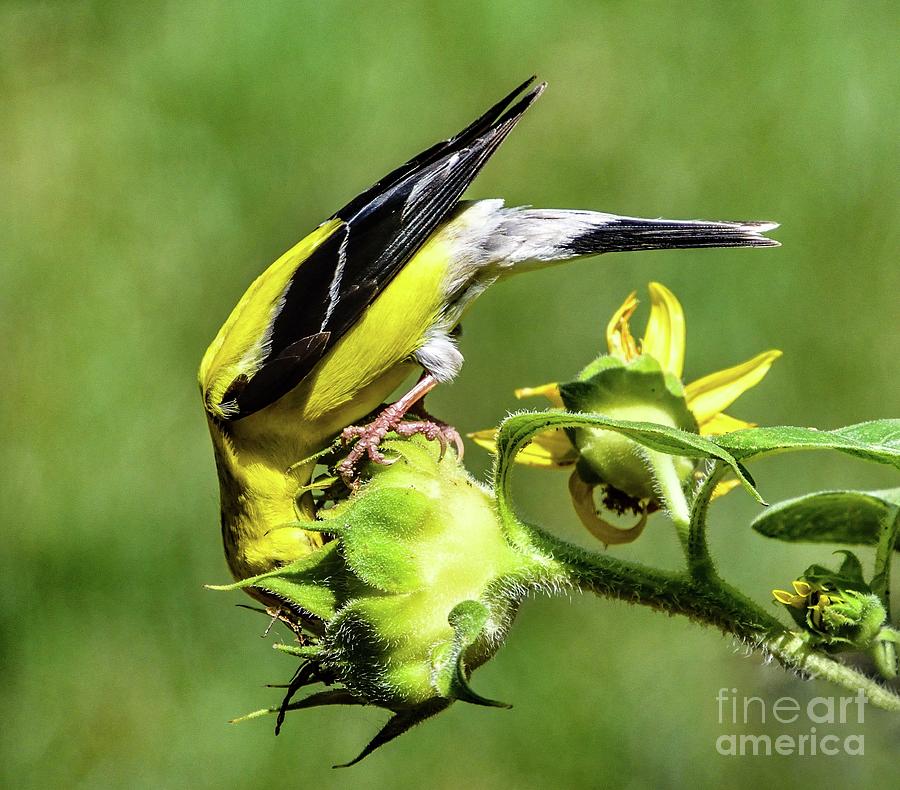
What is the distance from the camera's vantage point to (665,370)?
80.4 inches

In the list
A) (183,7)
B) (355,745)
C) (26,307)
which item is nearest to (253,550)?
(355,745)

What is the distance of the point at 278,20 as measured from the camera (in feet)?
20.2

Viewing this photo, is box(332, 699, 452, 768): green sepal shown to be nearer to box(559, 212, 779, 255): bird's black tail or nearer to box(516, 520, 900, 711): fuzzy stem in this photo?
box(516, 520, 900, 711): fuzzy stem

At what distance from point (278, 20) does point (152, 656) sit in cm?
341

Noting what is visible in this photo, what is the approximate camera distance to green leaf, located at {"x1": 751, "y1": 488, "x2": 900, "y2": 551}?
58.4 inches

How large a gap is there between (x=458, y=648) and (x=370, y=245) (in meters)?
Answer: 1.38

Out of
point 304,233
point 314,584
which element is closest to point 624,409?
point 314,584

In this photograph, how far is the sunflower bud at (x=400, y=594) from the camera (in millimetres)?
1605

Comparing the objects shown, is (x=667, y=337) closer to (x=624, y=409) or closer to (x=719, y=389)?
(x=719, y=389)

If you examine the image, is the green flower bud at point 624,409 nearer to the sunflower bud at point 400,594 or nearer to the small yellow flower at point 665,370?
the small yellow flower at point 665,370

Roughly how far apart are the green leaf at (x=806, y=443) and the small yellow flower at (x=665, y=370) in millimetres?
560

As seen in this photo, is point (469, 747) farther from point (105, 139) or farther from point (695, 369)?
point (105, 139)

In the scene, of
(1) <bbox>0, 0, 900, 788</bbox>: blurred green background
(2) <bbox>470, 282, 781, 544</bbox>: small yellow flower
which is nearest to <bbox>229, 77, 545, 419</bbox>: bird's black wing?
(2) <bbox>470, 282, 781, 544</bbox>: small yellow flower

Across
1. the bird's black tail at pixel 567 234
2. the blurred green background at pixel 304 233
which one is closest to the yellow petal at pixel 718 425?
the bird's black tail at pixel 567 234
